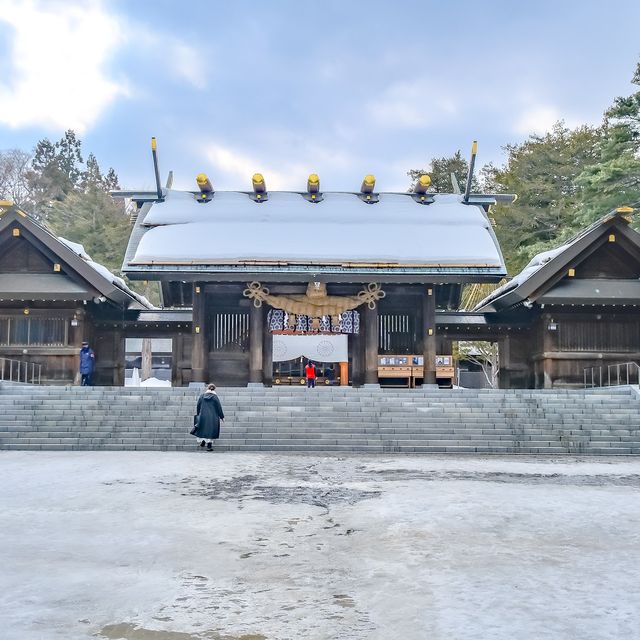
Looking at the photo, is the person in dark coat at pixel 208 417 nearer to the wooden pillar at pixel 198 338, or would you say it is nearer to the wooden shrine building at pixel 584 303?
the wooden pillar at pixel 198 338

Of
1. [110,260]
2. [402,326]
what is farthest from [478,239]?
[110,260]

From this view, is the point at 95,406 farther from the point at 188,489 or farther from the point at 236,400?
the point at 188,489

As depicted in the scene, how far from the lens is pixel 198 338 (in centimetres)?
2214

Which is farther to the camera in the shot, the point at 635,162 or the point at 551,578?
the point at 635,162

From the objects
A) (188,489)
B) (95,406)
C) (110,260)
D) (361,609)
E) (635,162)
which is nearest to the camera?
(361,609)

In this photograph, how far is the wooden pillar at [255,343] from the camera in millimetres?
22016

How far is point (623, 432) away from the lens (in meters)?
15.7

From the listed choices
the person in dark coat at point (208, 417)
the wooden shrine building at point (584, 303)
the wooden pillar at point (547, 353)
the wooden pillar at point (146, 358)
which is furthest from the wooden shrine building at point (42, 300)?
the wooden pillar at point (146, 358)

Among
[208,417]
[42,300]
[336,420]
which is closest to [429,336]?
[336,420]

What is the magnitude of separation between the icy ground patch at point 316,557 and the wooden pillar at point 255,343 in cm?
1155

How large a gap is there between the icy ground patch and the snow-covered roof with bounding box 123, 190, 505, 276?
1189 centimetres

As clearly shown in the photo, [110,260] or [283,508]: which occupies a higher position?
[110,260]

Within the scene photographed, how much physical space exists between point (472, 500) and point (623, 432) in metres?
9.01

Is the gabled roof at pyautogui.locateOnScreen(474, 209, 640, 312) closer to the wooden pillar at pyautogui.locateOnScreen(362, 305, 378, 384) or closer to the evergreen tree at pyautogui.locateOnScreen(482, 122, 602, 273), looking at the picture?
the wooden pillar at pyautogui.locateOnScreen(362, 305, 378, 384)
